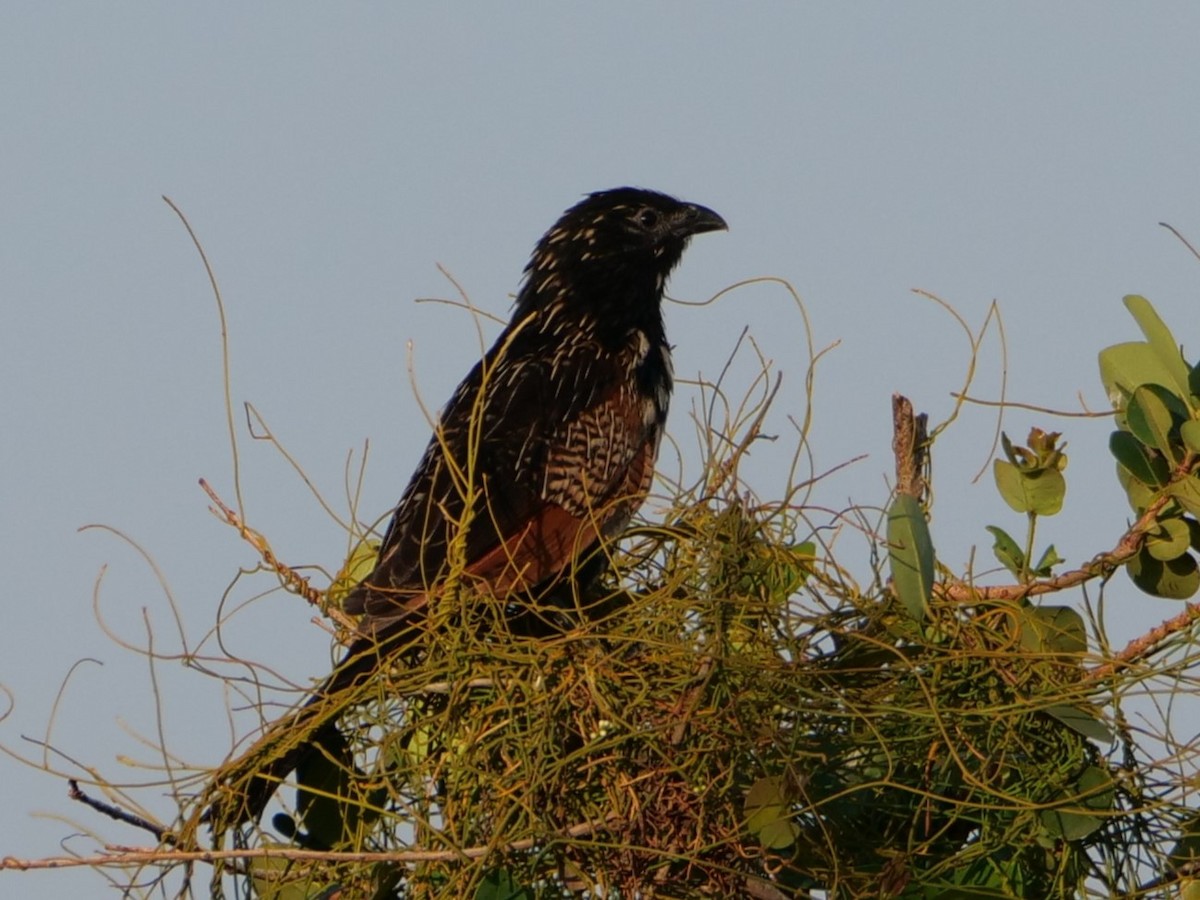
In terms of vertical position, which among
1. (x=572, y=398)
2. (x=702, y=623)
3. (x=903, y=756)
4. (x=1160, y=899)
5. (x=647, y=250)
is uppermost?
(x=647, y=250)

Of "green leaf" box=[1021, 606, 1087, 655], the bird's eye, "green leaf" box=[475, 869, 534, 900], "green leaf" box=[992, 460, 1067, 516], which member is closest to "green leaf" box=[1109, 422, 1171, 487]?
"green leaf" box=[992, 460, 1067, 516]

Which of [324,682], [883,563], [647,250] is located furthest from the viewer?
[647,250]

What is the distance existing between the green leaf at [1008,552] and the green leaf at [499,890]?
1.06 metres

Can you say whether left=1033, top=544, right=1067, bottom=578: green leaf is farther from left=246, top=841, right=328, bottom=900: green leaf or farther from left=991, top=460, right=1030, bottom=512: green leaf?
left=246, top=841, right=328, bottom=900: green leaf

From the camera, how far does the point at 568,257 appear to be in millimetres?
4953

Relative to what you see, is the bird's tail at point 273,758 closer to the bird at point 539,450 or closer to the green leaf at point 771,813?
the bird at point 539,450

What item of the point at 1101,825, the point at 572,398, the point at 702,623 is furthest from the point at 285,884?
the point at 572,398

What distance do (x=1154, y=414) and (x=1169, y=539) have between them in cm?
23

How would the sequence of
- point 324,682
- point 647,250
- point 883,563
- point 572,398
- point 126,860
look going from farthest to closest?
point 647,250 < point 572,398 < point 324,682 < point 883,563 < point 126,860

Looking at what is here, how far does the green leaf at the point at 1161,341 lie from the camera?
2895 mm

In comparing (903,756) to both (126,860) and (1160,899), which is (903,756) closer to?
(1160,899)

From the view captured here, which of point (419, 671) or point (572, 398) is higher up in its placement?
point (572, 398)

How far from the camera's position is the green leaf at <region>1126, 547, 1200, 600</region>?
9.53 feet

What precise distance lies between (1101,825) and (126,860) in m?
1.67
